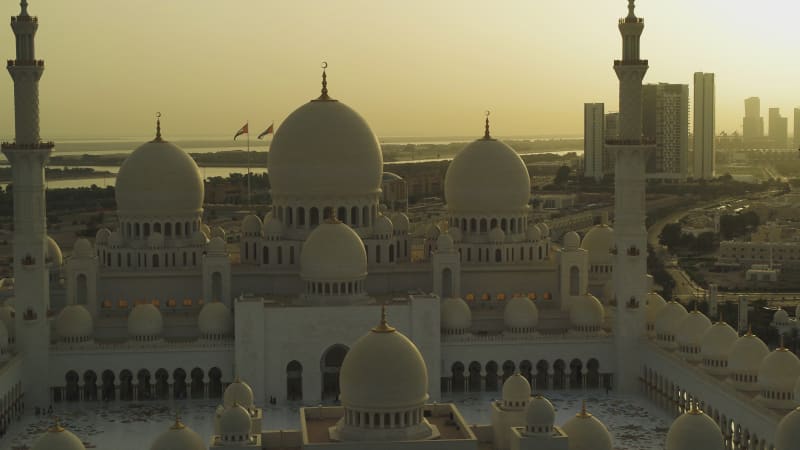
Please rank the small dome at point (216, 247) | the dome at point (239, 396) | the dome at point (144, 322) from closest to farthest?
1. the dome at point (239, 396)
2. the dome at point (144, 322)
3. the small dome at point (216, 247)

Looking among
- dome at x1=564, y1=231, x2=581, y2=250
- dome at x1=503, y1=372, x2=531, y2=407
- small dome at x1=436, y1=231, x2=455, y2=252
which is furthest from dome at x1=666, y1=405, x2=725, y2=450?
dome at x1=564, y1=231, x2=581, y2=250

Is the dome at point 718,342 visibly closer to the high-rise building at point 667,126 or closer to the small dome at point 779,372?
the small dome at point 779,372

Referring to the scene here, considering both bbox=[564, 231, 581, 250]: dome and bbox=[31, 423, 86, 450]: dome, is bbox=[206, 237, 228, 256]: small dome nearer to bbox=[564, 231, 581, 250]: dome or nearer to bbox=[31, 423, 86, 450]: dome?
bbox=[564, 231, 581, 250]: dome

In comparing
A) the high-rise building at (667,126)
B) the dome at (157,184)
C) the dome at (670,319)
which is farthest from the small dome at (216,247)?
the high-rise building at (667,126)

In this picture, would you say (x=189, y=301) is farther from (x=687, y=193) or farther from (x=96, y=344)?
(x=687, y=193)

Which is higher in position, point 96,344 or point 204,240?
point 204,240

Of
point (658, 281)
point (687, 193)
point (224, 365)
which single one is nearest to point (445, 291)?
point (224, 365)
